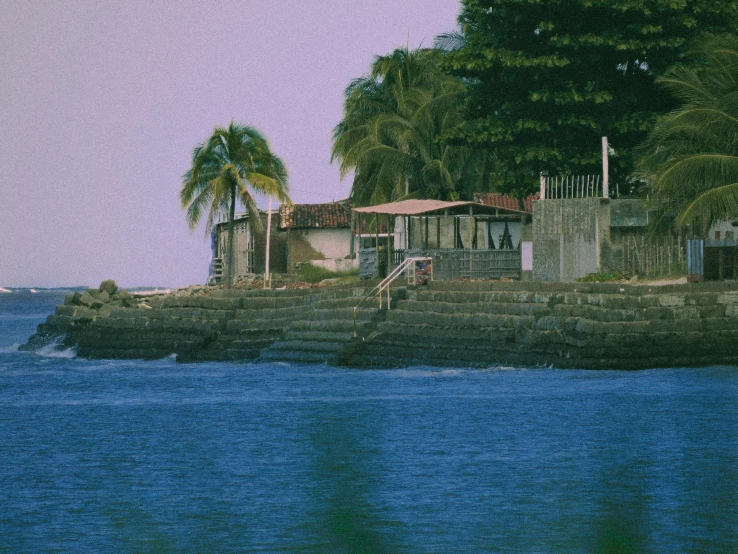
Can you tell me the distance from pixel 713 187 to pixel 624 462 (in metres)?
13.4

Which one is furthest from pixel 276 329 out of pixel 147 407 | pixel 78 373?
pixel 147 407

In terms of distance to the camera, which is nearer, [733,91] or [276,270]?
[733,91]

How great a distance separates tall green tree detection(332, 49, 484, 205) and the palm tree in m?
4.19

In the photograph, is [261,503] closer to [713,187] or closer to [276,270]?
[713,187]

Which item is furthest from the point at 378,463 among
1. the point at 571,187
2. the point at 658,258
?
the point at 571,187

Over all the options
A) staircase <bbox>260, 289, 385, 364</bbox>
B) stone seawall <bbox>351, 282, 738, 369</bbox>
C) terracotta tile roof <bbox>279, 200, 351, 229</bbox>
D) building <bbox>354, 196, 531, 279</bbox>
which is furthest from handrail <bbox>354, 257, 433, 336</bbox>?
terracotta tile roof <bbox>279, 200, 351, 229</bbox>

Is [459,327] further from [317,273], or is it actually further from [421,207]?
[317,273]

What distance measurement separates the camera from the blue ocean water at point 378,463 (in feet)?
48.6

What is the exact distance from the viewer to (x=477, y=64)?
1539 inches

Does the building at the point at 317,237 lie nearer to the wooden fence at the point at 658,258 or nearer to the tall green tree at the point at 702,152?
the wooden fence at the point at 658,258

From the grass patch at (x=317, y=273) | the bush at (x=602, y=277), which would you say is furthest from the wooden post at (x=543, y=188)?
the grass patch at (x=317, y=273)

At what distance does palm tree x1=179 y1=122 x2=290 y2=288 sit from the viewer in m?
43.3

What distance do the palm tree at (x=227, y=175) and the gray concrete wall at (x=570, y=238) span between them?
11.7m

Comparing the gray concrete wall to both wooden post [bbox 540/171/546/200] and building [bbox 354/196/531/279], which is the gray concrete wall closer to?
wooden post [bbox 540/171/546/200]
